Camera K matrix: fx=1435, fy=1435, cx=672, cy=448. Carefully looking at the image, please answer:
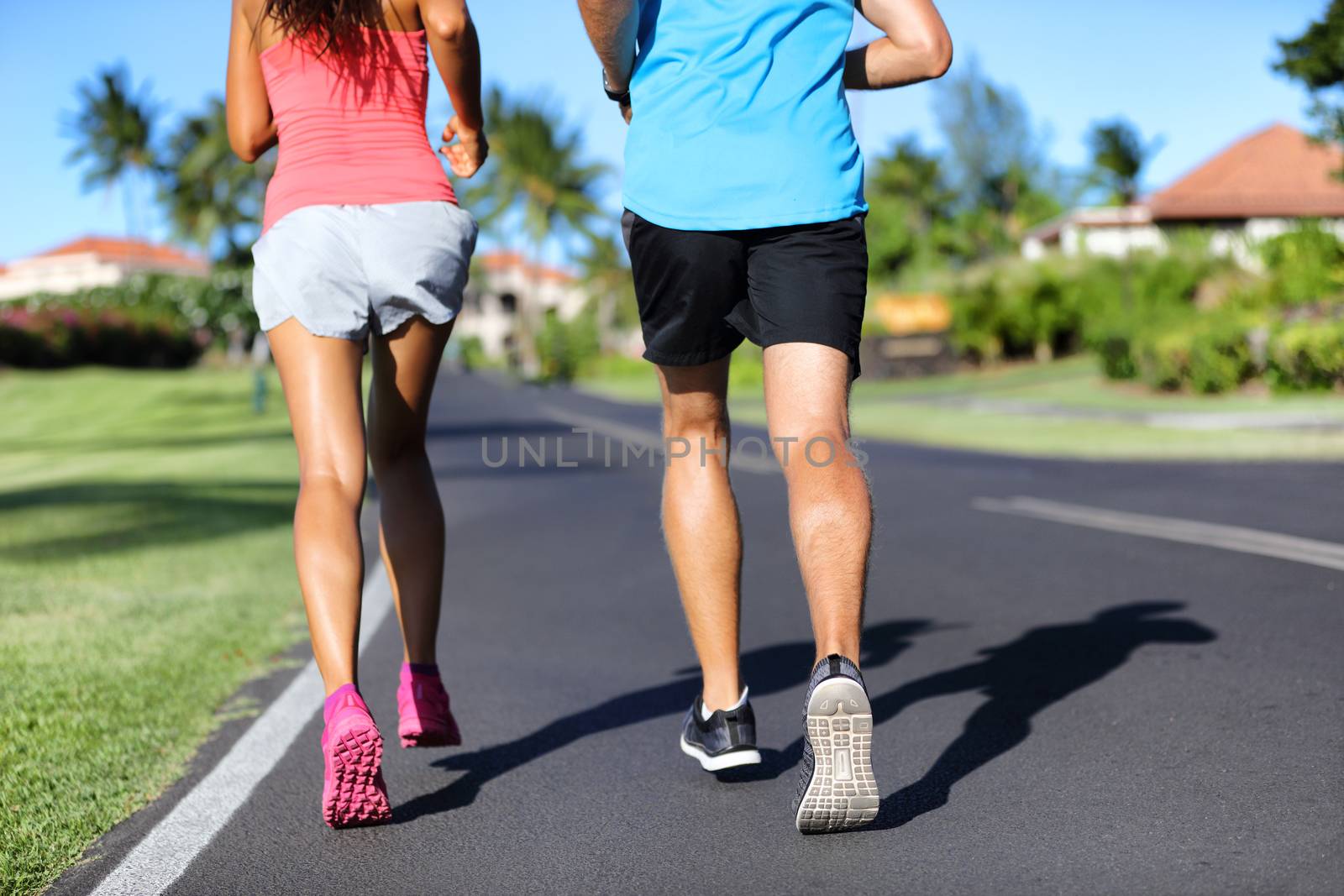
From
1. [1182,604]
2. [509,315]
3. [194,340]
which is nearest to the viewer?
[1182,604]

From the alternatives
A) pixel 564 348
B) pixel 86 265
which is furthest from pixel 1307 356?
pixel 86 265

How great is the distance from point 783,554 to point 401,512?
14.7 feet

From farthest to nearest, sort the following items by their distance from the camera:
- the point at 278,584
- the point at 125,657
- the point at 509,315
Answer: the point at 509,315
the point at 278,584
the point at 125,657

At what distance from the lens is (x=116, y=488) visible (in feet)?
41.5

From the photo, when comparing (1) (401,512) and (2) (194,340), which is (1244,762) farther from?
(2) (194,340)

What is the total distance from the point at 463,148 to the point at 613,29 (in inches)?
30.1

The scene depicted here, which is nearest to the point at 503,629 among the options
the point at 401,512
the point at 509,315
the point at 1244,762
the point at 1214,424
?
the point at 401,512

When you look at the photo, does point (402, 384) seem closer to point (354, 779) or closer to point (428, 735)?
point (428, 735)

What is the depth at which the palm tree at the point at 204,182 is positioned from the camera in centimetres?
6091

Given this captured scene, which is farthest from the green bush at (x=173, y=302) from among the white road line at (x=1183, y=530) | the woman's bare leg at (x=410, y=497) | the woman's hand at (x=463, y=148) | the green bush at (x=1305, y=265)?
the woman's bare leg at (x=410, y=497)

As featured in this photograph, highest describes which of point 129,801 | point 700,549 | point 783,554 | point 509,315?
point 700,549

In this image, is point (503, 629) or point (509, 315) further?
point (509, 315)

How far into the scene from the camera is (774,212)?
2.98m

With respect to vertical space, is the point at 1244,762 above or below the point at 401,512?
below
